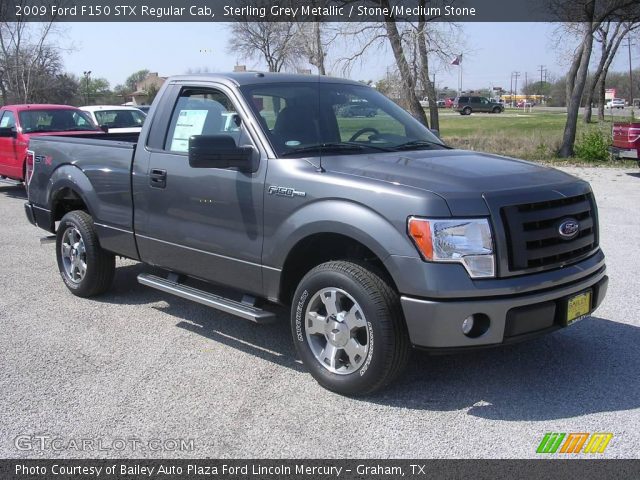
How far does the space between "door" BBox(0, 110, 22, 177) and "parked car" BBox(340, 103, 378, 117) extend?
9.73 metres

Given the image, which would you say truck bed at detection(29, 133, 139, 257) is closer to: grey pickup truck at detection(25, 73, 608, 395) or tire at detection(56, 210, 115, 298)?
grey pickup truck at detection(25, 73, 608, 395)

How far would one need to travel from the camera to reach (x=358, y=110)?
551cm

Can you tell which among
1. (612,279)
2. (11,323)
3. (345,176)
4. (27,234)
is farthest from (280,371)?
(27,234)

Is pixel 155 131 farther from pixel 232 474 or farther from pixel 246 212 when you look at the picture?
pixel 232 474

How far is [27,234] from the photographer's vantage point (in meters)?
10.0

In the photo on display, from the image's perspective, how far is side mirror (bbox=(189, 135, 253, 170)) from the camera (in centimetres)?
451

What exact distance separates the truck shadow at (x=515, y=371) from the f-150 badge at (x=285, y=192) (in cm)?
126

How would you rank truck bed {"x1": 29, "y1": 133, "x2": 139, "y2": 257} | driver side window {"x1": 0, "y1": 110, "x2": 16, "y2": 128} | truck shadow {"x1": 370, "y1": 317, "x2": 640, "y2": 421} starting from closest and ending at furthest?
truck shadow {"x1": 370, "y1": 317, "x2": 640, "y2": 421}, truck bed {"x1": 29, "y1": 133, "x2": 139, "y2": 257}, driver side window {"x1": 0, "y1": 110, "x2": 16, "y2": 128}

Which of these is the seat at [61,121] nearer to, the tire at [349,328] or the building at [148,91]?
the building at [148,91]

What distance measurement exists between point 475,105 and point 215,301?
65782 mm

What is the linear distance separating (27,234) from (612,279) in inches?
313

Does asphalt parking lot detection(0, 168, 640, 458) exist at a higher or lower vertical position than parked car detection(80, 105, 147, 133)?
lower

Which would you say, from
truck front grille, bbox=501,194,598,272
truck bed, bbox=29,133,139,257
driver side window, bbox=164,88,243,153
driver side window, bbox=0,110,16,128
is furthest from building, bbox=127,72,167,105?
truck front grille, bbox=501,194,598,272

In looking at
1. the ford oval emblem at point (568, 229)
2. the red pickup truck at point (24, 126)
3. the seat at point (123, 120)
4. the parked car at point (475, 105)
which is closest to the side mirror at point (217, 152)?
the ford oval emblem at point (568, 229)
